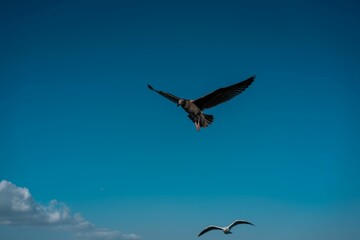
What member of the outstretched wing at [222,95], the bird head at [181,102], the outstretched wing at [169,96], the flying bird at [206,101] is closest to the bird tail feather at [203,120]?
the flying bird at [206,101]

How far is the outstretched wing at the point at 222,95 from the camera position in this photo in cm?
2424

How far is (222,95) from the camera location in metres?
24.6

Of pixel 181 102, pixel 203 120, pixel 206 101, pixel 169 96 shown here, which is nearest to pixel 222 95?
pixel 206 101

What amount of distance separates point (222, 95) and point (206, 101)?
3.44ft

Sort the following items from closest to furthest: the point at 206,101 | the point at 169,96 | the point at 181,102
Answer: the point at 169,96 → the point at 181,102 → the point at 206,101

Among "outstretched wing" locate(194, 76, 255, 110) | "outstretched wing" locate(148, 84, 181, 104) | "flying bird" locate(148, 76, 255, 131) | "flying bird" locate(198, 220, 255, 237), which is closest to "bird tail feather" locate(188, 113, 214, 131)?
"flying bird" locate(148, 76, 255, 131)

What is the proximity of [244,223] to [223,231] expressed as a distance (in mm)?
2351

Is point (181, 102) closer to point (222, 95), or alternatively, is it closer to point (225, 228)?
point (222, 95)

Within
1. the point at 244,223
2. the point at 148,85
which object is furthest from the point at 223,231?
the point at 148,85

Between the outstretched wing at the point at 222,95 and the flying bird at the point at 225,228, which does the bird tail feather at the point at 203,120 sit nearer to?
the outstretched wing at the point at 222,95

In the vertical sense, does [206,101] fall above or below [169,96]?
above

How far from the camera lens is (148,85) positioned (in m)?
23.5

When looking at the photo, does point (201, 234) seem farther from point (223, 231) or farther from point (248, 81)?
point (248, 81)

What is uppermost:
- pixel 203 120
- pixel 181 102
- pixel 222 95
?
pixel 222 95
